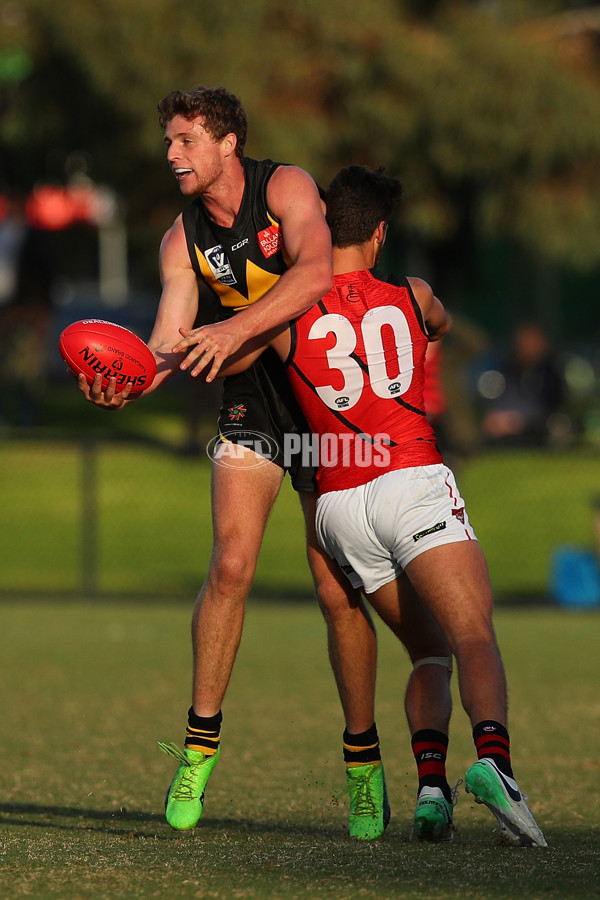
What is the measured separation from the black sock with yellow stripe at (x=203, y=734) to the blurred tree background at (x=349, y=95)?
14.1 m

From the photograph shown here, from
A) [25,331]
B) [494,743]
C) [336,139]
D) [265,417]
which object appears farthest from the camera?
[25,331]

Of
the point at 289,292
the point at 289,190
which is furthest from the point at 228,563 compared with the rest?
the point at 289,190

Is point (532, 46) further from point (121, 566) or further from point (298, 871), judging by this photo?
point (298, 871)

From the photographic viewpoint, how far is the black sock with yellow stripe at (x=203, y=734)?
17.0ft

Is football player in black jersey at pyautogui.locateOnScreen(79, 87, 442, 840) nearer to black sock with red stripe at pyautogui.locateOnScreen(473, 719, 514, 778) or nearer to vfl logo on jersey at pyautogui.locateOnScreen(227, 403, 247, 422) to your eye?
vfl logo on jersey at pyautogui.locateOnScreen(227, 403, 247, 422)

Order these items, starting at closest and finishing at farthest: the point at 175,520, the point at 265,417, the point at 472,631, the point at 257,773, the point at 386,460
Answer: the point at 472,631
the point at 386,460
the point at 265,417
the point at 257,773
the point at 175,520

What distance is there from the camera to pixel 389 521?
469cm

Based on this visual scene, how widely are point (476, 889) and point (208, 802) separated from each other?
214cm

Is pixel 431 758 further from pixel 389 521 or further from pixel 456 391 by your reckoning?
pixel 456 391

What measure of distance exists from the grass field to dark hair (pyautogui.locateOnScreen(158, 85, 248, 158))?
93.5 inches

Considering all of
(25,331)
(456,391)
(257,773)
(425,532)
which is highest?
(25,331)

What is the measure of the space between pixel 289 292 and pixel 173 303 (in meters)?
0.62

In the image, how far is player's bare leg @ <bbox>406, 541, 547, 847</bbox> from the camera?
447 centimetres

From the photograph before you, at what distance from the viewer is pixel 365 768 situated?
5.09m
